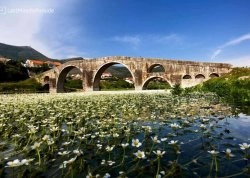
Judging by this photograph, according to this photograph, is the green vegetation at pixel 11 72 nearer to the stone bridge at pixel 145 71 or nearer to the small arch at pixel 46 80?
the small arch at pixel 46 80

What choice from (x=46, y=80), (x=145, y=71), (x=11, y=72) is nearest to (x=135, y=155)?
(x=145, y=71)

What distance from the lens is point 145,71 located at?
39625 mm

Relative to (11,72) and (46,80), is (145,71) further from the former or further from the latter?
(11,72)

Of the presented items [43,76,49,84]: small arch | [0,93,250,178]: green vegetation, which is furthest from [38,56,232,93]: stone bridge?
[0,93,250,178]: green vegetation

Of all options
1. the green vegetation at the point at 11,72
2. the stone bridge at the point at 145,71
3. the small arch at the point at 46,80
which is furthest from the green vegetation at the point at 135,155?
the green vegetation at the point at 11,72

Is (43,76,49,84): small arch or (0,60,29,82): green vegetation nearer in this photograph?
(43,76,49,84): small arch

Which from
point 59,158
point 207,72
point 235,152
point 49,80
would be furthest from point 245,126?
point 49,80

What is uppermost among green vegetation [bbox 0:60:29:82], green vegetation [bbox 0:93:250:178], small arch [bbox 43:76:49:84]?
green vegetation [bbox 0:60:29:82]

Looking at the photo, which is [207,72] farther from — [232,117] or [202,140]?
[202,140]

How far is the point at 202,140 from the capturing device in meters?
4.52

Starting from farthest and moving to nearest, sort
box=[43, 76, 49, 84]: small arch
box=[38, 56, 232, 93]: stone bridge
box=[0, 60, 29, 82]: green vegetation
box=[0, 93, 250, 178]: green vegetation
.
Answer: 1. box=[0, 60, 29, 82]: green vegetation
2. box=[43, 76, 49, 84]: small arch
3. box=[38, 56, 232, 93]: stone bridge
4. box=[0, 93, 250, 178]: green vegetation

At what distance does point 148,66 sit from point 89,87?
1327 cm

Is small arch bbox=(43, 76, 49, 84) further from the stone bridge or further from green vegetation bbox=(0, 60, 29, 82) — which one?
green vegetation bbox=(0, 60, 29, 82)

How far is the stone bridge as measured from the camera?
112 feet
